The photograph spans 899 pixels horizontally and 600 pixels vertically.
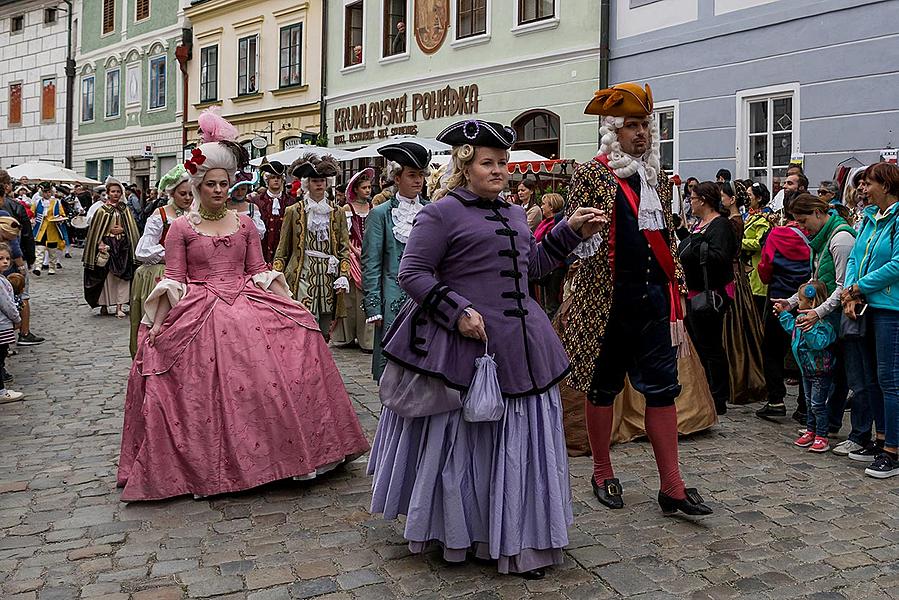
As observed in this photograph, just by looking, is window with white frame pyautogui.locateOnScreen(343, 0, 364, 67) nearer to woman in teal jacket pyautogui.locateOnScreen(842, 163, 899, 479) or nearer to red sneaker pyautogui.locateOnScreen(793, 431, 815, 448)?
red sneaker pyautogui.locateOnScreen(793, 431, 815, 448)

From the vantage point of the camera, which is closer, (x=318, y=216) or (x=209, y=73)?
(x=318, y=216)

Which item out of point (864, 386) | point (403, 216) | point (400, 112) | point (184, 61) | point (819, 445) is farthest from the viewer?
point (184, 61)

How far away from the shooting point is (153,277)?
738 cm

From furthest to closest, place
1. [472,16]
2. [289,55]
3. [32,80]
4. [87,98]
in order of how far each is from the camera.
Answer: [32,80], [87,98], [289,55], [472,16]

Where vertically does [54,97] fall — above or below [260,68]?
above

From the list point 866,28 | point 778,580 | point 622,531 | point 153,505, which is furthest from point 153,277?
point 866,28

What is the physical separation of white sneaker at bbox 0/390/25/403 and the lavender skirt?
480 centimetres

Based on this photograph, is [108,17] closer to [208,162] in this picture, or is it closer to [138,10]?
[138,10]

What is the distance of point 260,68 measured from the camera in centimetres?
2475

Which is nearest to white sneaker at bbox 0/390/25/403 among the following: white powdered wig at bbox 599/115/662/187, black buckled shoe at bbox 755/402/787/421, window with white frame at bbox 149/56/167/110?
white powdered wig at bbox 599/115/662/187

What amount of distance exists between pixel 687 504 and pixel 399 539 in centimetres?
132

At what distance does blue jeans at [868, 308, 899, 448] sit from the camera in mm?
5254

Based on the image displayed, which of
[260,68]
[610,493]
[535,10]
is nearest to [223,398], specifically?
[610,493]

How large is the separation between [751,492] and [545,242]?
186 cm
